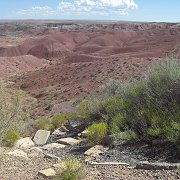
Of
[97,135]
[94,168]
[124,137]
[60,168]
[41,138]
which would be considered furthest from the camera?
[41,138]

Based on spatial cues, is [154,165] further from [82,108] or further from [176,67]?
[82,108]

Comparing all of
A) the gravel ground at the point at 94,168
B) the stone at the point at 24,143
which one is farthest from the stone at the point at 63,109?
the gravel ground at the point at 94,168

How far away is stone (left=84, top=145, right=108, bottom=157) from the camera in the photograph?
27.8 ft

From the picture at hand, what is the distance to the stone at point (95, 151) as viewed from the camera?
8469 millimetres

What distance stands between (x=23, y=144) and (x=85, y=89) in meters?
23.9

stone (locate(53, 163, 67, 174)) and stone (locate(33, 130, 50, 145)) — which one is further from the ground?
stone (locate(53, 163, 67, 174))

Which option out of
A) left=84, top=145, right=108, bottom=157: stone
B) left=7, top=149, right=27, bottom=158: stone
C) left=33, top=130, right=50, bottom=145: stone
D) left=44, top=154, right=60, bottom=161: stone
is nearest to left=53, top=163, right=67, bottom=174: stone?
left=44, top=154, right=60, bottom=161: stone

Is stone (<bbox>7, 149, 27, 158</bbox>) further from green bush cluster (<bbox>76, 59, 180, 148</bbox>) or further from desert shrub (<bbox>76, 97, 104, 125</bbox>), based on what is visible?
desert shrub (<bbox>76, 97, 104, 125</bbox>)

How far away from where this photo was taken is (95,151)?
864 cm

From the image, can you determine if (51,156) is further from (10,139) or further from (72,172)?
(72,172)

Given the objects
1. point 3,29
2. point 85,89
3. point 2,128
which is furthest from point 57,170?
point 3,29

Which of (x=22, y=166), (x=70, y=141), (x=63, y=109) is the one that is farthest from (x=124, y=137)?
(x=63, y=109)

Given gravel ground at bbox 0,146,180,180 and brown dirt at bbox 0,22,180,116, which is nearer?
gravel ground at bbox 0,146,180,180

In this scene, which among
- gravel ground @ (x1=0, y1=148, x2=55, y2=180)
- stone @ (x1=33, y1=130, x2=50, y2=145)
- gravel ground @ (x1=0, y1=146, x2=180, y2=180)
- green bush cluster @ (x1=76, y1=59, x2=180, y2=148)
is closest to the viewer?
gravel ground @ (x1=0, y1=146, x2=180, y2=180)
